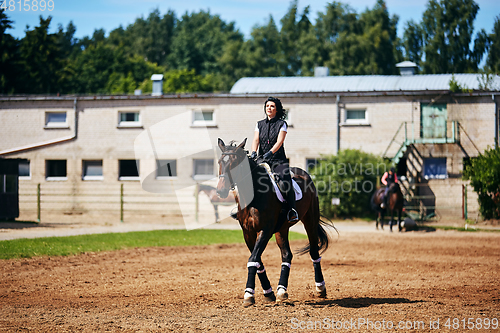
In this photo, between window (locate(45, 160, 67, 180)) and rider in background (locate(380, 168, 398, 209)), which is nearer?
rider in background (locate(380, 168, 398, 209))

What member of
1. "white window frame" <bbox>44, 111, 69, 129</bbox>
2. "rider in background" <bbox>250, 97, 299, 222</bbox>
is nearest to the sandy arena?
"rider in background" <bbox>250, 97, 299, 222</bbox>

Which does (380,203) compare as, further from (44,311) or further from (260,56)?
(260,56)

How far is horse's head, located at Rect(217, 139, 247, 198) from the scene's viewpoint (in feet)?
22.8

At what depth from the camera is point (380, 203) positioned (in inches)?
918

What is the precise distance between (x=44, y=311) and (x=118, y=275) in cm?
349

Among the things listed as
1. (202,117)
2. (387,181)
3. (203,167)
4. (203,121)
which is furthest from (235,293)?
(202,117)

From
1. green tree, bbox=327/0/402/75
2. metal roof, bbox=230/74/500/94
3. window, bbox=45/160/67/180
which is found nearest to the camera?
window, bbox=45/160/67/180

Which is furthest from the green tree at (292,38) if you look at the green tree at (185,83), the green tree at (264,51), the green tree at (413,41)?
the green tree at (413,41)

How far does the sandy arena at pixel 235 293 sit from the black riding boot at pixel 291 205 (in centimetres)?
119

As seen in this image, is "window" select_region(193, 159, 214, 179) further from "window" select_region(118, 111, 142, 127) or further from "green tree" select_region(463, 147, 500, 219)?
"green tree" select_region(463, 147, 500, 219)

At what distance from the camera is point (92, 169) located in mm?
31375

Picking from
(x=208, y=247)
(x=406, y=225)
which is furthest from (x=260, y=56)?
(x=208, y=247)

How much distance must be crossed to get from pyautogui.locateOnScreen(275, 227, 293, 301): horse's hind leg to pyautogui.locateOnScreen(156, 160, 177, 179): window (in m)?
23.5

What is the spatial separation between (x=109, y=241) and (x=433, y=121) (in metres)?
19.7
